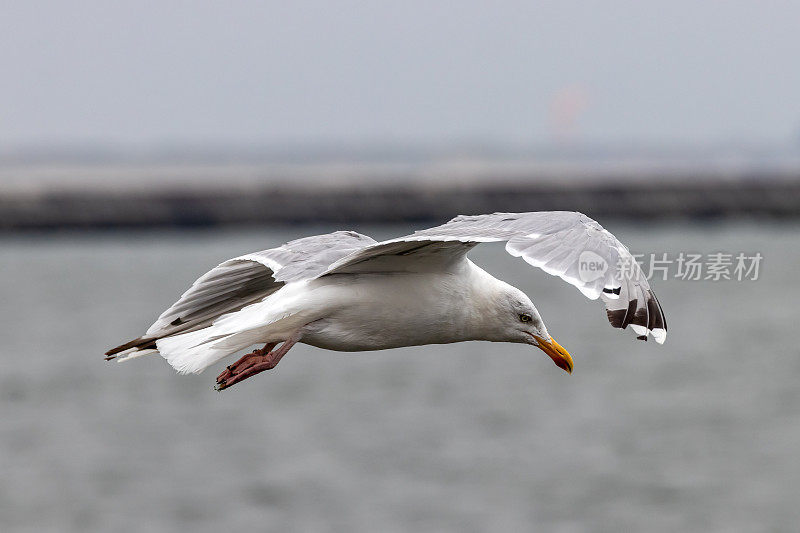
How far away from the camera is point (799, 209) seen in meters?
51.6

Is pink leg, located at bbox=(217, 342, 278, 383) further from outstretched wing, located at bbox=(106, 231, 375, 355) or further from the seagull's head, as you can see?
the seagull's head

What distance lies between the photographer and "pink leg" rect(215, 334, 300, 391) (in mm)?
4946

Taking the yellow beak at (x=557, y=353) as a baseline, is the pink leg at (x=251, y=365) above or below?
above

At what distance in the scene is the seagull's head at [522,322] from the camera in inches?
214

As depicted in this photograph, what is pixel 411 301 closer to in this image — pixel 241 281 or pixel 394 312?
pixel 394 312

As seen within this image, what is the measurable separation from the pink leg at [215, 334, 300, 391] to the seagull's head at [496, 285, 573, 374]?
929 millimetres

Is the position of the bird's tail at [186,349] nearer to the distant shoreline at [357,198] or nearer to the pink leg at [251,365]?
the pink leg at [251,365]

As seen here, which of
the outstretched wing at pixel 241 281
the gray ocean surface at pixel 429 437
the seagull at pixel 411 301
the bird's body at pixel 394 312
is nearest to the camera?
the seagull at pixel 411 301

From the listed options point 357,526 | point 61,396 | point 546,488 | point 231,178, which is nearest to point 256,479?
point 357,526

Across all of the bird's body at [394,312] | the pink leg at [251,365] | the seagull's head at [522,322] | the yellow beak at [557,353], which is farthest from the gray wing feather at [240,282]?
the yellow beak at [557,353]

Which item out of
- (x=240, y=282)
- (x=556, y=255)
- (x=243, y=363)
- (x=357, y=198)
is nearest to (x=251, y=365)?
(x=243, y=363)

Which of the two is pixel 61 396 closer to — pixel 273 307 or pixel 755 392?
pixel 755 392

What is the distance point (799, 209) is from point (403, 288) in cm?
4924

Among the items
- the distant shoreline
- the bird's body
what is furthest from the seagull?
the distant shoreline
